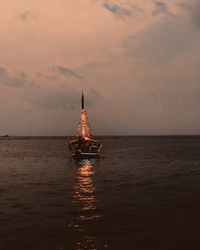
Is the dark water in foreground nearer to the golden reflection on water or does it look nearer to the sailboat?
the golden reflection on water

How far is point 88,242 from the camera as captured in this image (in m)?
13.6

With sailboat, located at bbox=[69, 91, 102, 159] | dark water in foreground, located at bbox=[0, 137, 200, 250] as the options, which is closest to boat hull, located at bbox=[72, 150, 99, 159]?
sailboat, located at bbox=[69, 91, 102, 159]

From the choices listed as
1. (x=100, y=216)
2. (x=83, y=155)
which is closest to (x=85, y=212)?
(x=100, y=216)

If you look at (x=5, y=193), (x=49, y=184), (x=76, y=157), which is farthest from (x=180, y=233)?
(x=76, y=157)

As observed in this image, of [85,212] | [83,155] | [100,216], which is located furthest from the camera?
[83,155]

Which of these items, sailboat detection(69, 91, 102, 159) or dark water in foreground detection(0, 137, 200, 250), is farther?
sailboat detection(69, 91, 102, 159)

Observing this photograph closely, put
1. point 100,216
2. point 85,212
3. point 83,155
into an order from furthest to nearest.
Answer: point 83,155 < point 85,212 < point 100,216

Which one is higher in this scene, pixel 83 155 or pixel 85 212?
pixel 83 155

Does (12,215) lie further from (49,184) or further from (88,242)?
(49,184)

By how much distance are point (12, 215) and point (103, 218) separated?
4.59 meters

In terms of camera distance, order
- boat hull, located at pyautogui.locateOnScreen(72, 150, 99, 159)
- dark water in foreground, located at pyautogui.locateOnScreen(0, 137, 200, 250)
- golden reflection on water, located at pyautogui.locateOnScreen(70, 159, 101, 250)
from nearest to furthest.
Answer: dark water in foreground, located at pyautogui.locateOnScreen(0, 137, 200, 250), golden reflection on water, located at pyautogui.locateOnScreen(70, 159, 101, 250), boat hull, located at pyautogui.locateOnScreen(72, 150, 99, 159)

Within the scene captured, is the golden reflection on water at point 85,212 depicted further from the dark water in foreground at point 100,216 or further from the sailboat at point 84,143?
the sailboat at point 84,143

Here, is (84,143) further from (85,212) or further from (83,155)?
(85,212)

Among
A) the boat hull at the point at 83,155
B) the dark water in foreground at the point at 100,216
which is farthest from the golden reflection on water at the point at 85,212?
the boat hull at the point at 83,155
